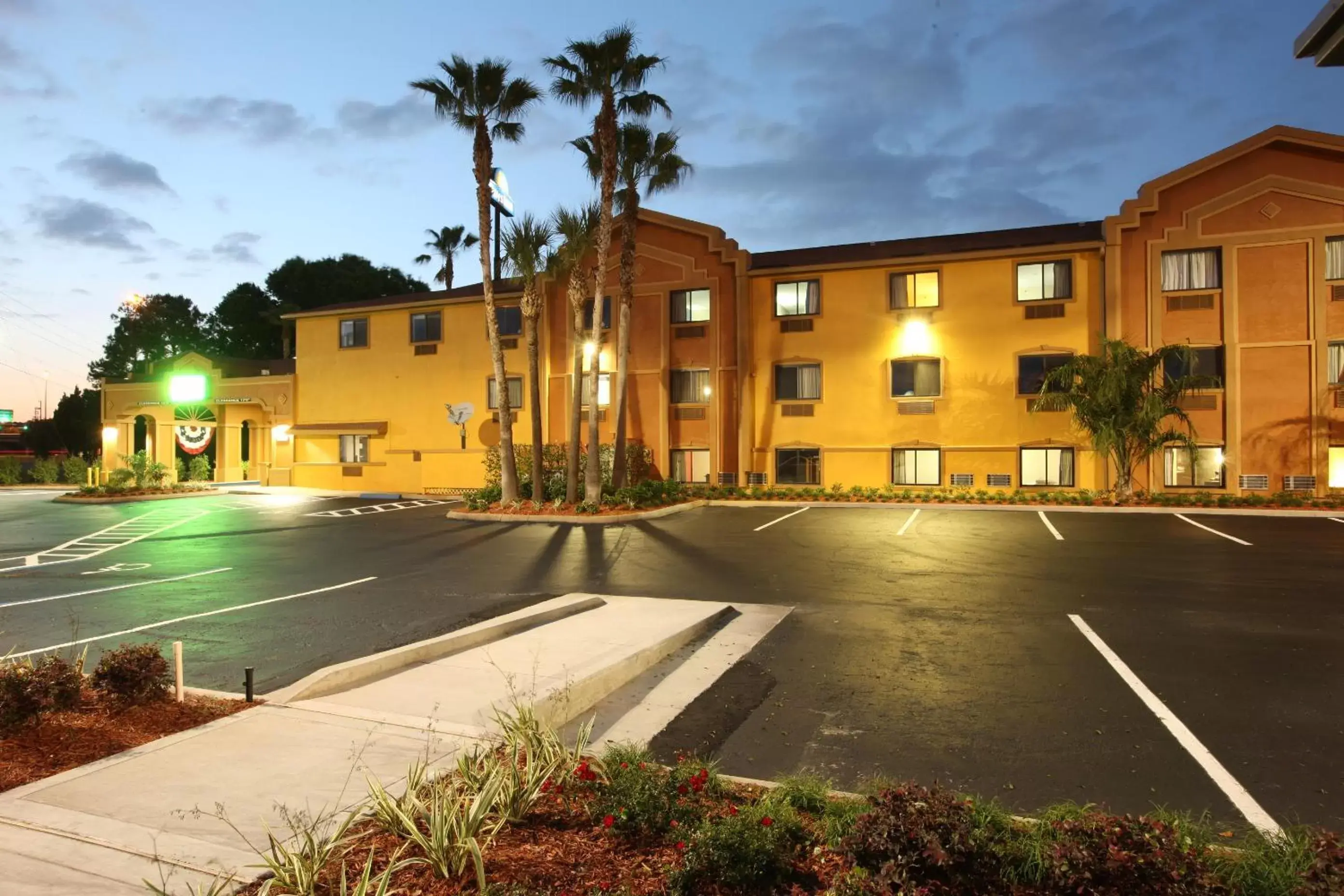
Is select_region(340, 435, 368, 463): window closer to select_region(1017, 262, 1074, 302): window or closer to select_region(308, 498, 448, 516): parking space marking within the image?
select_region(308, 498, 448, 516): parking space marking

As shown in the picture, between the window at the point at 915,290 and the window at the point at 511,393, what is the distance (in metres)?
14.8

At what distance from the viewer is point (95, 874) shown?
3789 millimetres

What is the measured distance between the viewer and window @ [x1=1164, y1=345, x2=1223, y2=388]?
84.1ft

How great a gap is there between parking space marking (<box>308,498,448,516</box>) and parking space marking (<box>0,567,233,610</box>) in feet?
37.2

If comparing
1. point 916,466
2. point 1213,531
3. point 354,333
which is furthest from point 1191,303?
point 354,333

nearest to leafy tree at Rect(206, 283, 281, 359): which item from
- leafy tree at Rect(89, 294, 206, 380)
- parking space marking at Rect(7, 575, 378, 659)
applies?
leafy tree at Rect(89, 294, 206, 380)

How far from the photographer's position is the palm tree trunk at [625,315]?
26719mm

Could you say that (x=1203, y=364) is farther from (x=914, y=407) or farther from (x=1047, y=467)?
(x=914, y=407)

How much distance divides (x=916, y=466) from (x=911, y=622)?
19426mm

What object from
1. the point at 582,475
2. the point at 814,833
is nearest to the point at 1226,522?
the point at 582,475

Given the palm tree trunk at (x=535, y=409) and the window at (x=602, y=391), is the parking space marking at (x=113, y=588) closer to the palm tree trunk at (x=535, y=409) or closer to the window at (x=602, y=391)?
the palm tree trunk at (x=535, y=409)

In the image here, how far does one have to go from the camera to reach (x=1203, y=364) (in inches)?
1017

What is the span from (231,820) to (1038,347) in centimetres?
2754

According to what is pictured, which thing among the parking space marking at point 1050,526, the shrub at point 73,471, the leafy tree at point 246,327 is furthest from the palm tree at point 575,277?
the leafy tree at point 246,327
